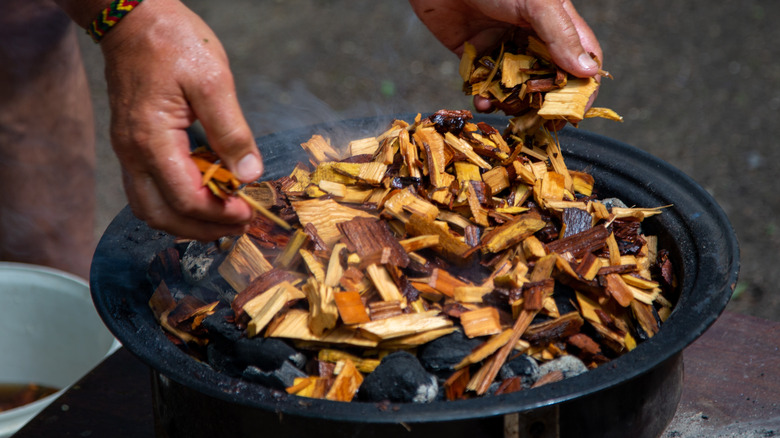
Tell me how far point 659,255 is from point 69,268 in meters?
2.72

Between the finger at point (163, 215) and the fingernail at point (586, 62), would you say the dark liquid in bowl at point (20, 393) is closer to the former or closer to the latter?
the finger at point (163, 215)

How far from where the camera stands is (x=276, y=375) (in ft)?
4.20

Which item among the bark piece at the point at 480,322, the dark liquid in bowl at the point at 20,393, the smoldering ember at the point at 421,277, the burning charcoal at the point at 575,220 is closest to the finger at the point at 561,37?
the smoldering ember at the point at 421,277

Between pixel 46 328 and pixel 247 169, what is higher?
pixel 247 169

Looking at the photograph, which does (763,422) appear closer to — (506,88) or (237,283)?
(506,88)

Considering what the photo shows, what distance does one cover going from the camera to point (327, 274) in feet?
4.62

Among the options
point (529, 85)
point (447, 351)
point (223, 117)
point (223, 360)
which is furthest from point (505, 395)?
point (529, 85)

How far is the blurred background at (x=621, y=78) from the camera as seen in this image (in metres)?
4.25

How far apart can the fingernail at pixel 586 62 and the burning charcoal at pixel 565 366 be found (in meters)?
0.72

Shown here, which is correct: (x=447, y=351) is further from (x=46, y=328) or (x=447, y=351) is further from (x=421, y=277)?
(x=46, y=328)

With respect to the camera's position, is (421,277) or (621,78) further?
(621,78)

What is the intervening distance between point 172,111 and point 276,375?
549 millimetres

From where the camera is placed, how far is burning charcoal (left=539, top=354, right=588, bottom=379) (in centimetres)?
132

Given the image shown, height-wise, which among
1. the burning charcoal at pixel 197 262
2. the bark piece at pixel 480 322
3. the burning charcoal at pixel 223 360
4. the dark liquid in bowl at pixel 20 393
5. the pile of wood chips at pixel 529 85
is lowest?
the dark liquid in bowl at pixel 20 393
